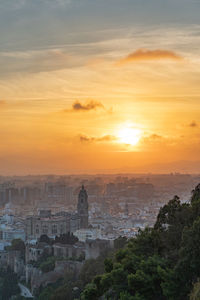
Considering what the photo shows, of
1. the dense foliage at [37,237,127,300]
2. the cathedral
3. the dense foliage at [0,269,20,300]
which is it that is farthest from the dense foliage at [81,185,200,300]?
the cathedral

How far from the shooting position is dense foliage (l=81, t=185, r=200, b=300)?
9.57 meters

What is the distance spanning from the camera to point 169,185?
12119 cm

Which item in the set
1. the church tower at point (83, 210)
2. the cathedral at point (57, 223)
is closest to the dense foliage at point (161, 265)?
the cathedral at point (57, 223)

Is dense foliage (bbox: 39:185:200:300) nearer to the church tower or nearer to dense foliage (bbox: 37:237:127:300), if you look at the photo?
dense foliage (bbox: 37:237:127:300)

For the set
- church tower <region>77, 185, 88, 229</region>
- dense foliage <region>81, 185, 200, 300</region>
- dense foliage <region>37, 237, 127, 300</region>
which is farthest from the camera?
church tower <region>77, 185, 88, 229</region>

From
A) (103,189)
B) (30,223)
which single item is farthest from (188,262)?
(103,189)

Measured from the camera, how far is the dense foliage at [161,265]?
A: 31.4 ft

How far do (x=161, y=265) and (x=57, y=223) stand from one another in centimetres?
3175

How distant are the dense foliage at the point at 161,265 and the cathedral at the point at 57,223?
2888 cm

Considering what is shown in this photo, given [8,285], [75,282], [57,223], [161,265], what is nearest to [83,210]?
[57,223]

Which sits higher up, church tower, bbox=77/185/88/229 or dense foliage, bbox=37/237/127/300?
church tower, bbox=77/185/88/229

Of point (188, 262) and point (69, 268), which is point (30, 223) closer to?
point (69, 268)

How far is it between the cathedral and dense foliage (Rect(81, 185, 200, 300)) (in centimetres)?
2888

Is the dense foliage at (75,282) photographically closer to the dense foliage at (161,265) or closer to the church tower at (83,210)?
the dense foliage at (161,265)
